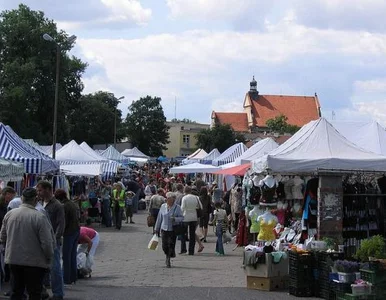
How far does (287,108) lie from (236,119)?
10774 millimetres

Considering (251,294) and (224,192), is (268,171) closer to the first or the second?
(251,294)

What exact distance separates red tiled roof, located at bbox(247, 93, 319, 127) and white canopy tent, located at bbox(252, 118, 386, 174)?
4900 inches

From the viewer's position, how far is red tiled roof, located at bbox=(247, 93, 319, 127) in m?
140

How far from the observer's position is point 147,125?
104 meters

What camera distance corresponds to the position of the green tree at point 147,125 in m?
104

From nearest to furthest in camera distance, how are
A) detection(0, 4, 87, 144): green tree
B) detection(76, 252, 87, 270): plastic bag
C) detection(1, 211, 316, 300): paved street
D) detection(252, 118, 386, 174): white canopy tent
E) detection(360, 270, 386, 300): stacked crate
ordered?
detection(360, 270, 386, 300): stacked crate
detection(1, 211, 316, 300): paved street
detection(76, 252, 87, 270): plastic bag
detection(252, 118, 386, 174): white canopy tent
detection(0, 4, 87, 144): green tree

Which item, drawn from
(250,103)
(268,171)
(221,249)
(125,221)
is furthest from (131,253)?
(250,103)

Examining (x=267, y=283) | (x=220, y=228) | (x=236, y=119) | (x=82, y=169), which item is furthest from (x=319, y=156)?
(x=236, y=119)

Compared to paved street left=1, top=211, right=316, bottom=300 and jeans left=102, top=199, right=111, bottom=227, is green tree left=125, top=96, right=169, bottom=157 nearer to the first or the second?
jeans left=102, top=199, right=111, bottom=227

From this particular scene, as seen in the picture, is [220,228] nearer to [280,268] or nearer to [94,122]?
[280,268]

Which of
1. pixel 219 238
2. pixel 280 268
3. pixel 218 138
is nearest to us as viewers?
pixel 280 268

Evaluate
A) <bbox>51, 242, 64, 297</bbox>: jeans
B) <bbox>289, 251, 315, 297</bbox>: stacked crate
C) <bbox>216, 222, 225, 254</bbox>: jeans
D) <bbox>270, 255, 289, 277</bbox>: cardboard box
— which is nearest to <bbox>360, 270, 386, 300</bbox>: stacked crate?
<bbox>289, 251, 315, 297</bbox>: stacked crate

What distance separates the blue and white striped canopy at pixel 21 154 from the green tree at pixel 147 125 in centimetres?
8468

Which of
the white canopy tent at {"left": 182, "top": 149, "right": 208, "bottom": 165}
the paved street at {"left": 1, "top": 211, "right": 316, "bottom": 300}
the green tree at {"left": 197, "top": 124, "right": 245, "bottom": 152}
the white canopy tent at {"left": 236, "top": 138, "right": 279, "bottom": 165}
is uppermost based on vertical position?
the green tree at {"left": 197, "top": 124, "right": 245, "bottom": 152}
